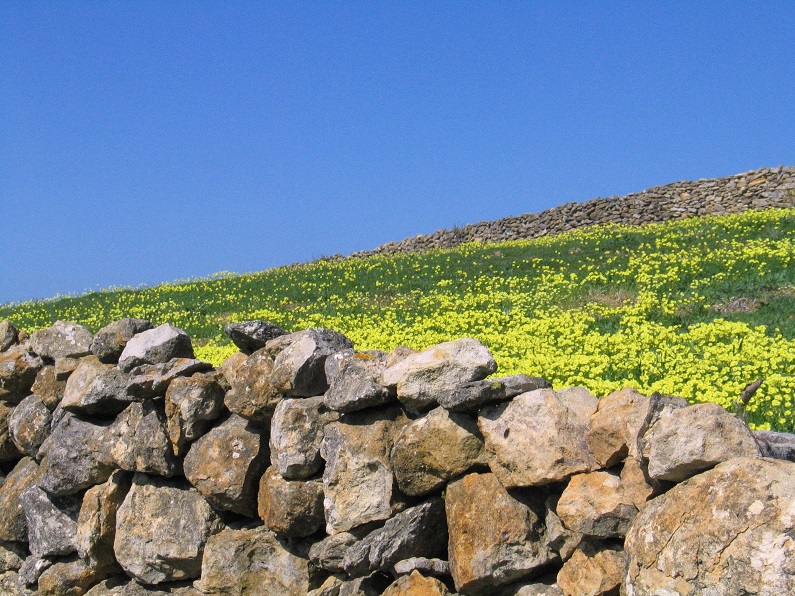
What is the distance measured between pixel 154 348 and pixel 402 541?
3.17 metres

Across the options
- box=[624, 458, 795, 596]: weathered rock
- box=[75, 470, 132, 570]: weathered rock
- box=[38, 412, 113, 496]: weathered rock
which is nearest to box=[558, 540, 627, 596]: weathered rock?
box=[624, 458, 795, 596]: weathered rock

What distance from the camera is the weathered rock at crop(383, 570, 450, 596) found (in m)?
4.58

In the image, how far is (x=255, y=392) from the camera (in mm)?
5766

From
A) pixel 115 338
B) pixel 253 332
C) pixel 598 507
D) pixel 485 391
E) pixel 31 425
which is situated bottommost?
pixel 598 507

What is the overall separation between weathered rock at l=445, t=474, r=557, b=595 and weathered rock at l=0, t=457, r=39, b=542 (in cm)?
501

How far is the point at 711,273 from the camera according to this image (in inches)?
518

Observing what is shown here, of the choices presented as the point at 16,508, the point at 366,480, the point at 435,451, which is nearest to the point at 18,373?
the point at 16,508

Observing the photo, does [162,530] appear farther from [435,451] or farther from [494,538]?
[494,538]

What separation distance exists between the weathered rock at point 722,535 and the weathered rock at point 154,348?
4.59m

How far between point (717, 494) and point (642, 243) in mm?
15303

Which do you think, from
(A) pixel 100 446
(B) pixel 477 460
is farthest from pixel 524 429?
(A) pixel 100 446

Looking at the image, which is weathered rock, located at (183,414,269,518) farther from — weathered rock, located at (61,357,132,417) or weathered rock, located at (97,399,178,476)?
weathered rock, located at (61,357,132,417)

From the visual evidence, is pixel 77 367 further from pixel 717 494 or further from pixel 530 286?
pixel 530 286

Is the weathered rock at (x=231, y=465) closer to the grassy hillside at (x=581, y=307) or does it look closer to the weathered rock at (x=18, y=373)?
the grassy hillside at (x=581, y=307)
